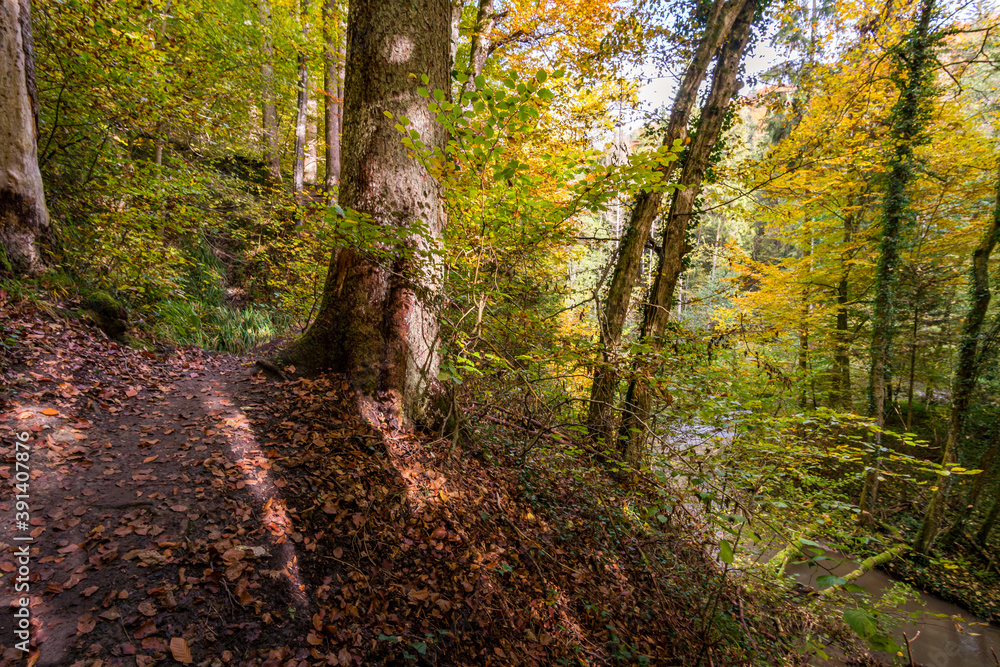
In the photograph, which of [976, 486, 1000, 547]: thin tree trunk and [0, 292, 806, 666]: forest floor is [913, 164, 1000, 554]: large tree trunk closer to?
[976, 486, 1000, 547]: thin tree trunk

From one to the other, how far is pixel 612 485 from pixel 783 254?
2674 cm

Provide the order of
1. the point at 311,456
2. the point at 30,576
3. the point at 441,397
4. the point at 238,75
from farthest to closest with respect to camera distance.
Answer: the point at 238,75, the point at 441,397, the point at 311,456, the point at 30,576

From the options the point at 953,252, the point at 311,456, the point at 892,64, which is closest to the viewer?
the point at 311,456

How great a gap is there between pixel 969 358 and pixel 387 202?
12.6m

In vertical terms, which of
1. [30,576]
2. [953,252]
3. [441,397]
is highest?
[953,252]

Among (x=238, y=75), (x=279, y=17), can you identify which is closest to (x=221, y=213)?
(x=238, y=75)

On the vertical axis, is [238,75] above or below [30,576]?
above

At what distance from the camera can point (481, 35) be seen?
23.3ft

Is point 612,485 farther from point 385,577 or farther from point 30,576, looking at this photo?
point 30,576

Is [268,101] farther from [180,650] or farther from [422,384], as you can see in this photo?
[180,650]

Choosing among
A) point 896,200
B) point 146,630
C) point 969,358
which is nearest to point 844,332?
point 969,358

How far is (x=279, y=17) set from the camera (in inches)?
337

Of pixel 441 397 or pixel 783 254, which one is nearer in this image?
pixel 441 397

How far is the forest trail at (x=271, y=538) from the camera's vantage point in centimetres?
184
